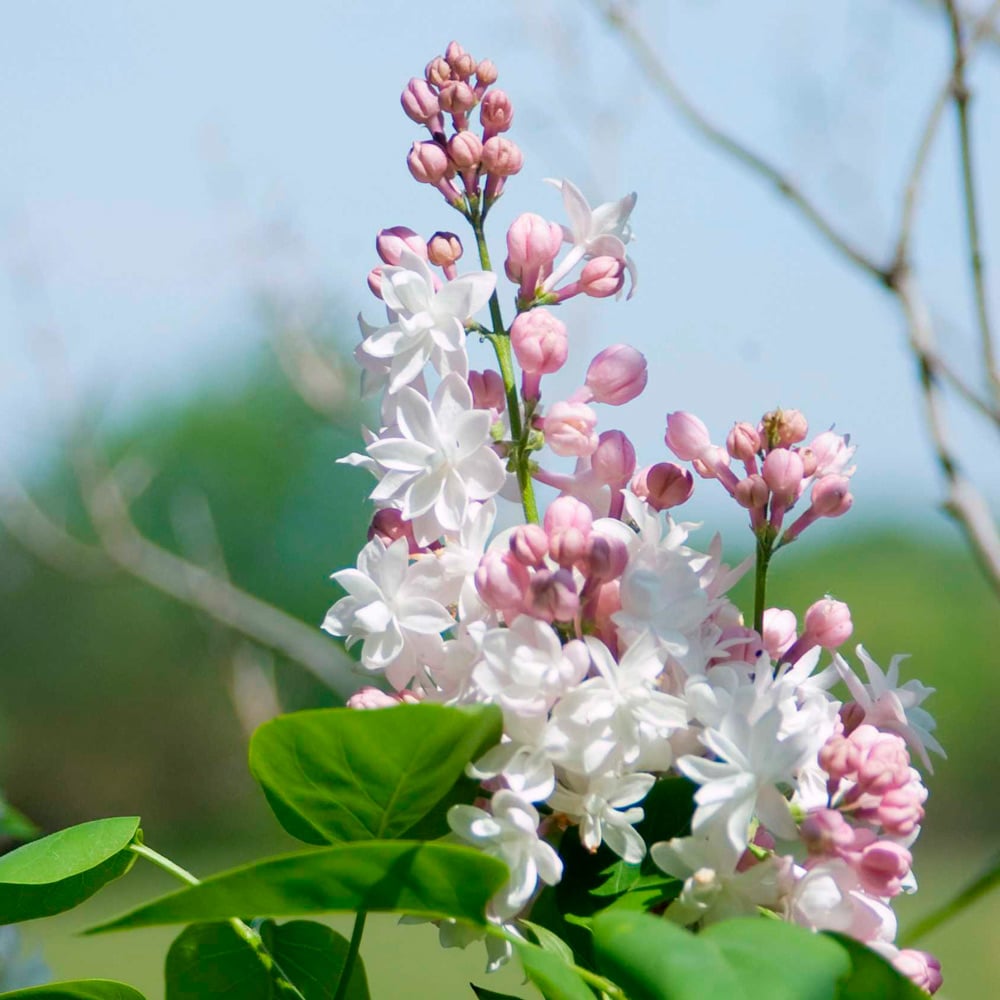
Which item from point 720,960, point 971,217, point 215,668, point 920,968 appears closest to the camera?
point 720,960

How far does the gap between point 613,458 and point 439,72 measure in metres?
0.21

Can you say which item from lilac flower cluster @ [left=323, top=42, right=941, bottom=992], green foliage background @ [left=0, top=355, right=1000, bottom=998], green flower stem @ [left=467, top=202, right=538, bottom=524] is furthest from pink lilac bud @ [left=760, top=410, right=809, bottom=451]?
green foliage background @ [left=0, top=355, right=1000, bottom=998]

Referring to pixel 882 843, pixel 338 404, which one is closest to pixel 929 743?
pixel 882 843

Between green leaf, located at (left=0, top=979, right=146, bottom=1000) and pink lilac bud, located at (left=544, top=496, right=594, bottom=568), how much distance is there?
0.74ft

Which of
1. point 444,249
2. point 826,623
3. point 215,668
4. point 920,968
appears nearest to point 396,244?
point 444,249

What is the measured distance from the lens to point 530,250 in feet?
1.79

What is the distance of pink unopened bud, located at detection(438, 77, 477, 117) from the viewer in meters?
0.56

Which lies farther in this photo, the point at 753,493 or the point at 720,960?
the point at 753,493

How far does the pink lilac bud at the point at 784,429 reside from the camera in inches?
20.4

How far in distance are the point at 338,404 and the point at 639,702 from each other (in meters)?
3.15

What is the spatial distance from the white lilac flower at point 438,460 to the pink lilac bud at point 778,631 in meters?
0.13

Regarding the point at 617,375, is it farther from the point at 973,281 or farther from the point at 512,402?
the point at 973,281

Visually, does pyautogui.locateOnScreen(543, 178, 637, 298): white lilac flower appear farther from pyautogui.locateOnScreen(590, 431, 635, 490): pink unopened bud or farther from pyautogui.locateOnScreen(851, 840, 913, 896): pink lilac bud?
pyautogui.locateOnScreen(851, 840, 913, 896): pink lilac bud

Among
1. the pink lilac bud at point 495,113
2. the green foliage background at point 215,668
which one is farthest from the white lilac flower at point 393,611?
the green foliage background at point 215,668
